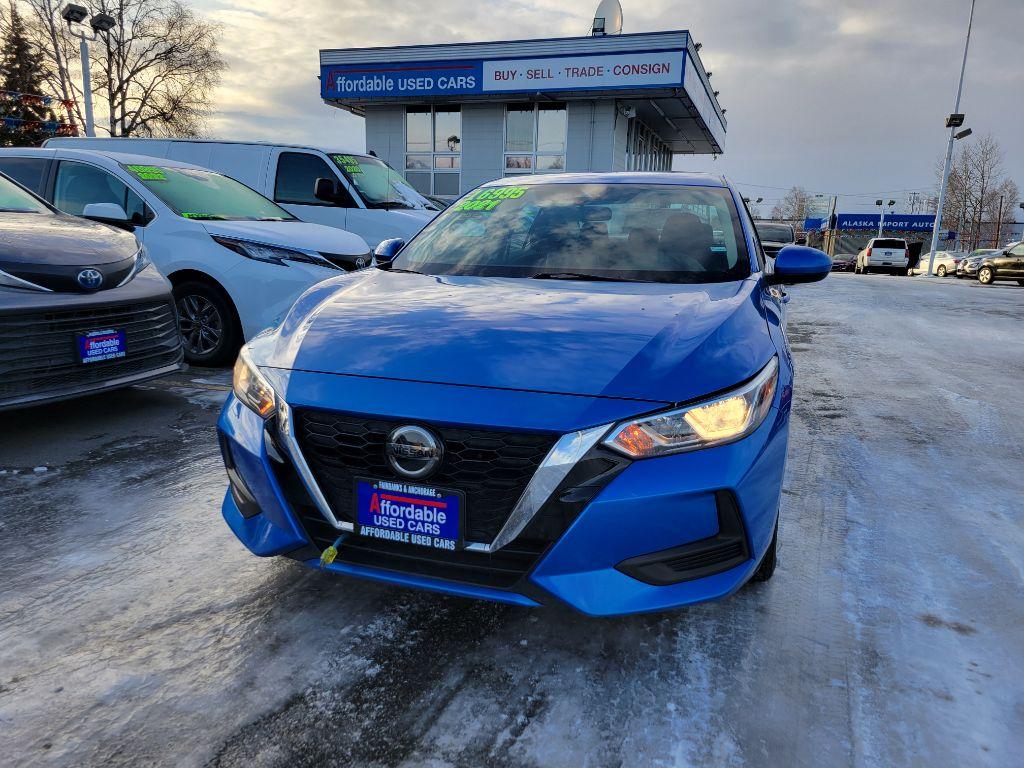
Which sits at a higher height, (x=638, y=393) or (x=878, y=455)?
(x=638, y=393)

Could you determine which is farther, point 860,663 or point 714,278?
point 714,278

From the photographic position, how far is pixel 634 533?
1735 mm

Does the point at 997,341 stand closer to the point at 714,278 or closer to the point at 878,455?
the point at 878,455

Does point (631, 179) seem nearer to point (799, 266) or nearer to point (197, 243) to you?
point (799, 266)

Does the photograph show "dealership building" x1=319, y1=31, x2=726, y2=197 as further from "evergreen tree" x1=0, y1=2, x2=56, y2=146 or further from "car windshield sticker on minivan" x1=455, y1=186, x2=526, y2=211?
"evergreen tree" x1=0, y1=2, x2=56, y2=146

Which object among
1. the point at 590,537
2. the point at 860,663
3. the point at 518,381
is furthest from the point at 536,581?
the point at 860,663

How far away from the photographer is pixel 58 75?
36531 millimetres

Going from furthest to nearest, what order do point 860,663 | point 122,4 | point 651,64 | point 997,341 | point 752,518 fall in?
point 122,4
point 651,64
point 997,341
point 860,663
point 752,518

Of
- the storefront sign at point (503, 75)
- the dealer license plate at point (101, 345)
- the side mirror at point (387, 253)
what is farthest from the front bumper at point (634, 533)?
the storefront sign at point (503, 75)

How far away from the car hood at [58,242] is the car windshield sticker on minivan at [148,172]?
4.10ft

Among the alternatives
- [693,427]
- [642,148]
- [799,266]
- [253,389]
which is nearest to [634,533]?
[693,427]

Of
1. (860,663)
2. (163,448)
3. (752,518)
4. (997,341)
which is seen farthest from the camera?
(997,341)

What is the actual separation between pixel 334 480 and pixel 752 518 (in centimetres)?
113

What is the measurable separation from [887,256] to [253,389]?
34959 millimetres
